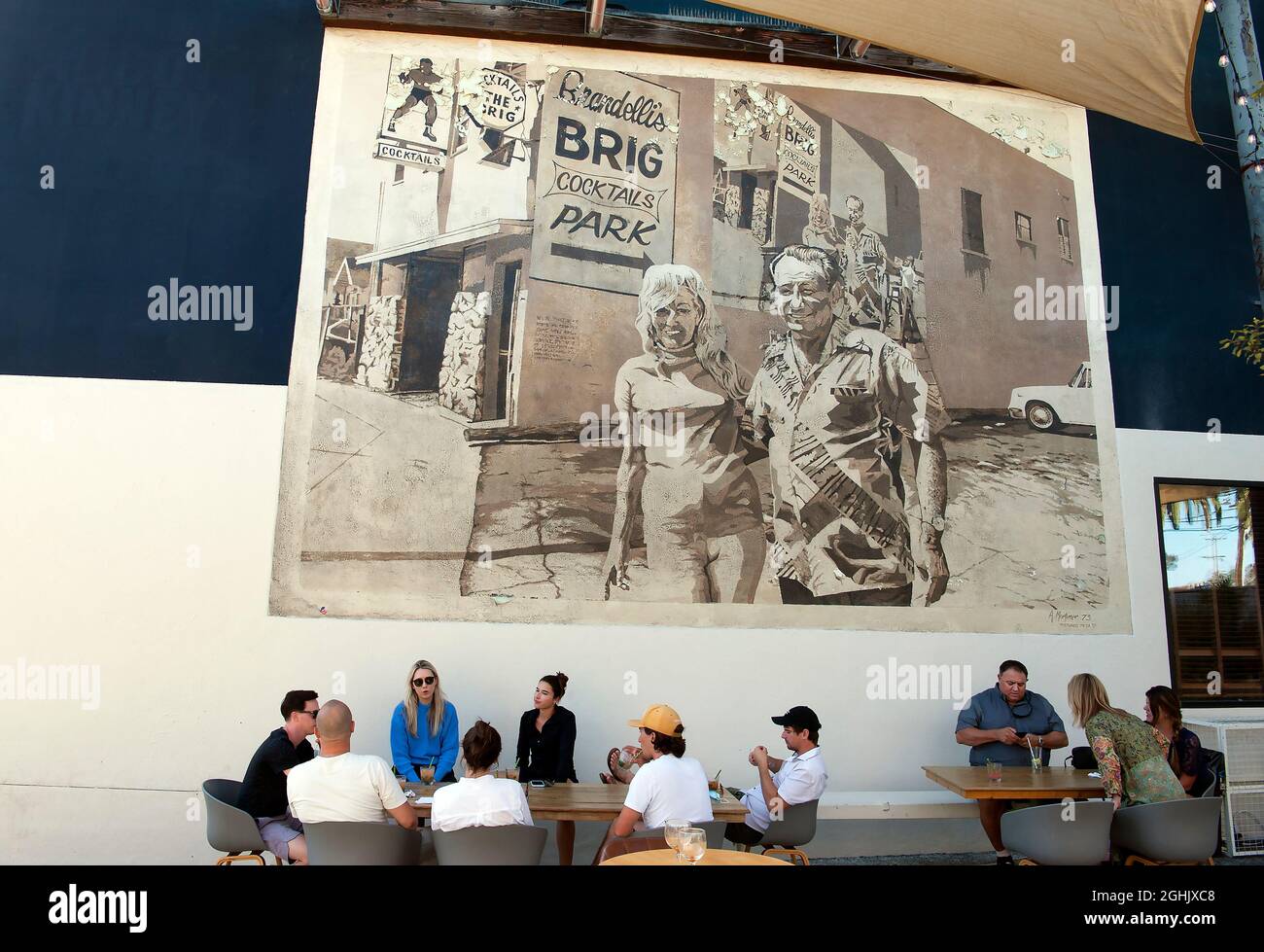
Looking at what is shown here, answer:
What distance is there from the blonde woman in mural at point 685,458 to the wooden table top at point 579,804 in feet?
5.91

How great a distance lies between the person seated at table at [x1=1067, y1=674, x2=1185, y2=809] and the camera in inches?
175

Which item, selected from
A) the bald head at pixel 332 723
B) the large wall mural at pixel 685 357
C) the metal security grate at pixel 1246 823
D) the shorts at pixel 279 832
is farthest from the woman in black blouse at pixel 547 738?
the metal security grate at pixel 1246 823

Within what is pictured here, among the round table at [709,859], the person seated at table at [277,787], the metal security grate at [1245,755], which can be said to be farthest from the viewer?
the metal security grate at [1245,755]

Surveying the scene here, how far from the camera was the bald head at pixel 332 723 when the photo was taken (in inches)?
147

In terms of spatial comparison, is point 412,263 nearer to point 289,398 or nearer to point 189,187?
point 289,398

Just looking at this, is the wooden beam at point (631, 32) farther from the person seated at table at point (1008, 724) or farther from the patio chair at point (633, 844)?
the patio chair at point (633, 844)

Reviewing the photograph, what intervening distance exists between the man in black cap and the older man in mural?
1965mm

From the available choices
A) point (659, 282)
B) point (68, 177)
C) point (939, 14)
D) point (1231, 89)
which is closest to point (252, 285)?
point (68, 177)

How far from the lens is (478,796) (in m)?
3.63

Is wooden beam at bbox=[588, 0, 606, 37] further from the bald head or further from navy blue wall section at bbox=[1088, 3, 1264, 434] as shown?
the bald head

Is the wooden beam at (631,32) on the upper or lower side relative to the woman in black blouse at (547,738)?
upper

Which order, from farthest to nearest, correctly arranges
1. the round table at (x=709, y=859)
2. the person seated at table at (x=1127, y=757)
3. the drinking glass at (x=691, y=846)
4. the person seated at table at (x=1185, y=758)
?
the person seated at table at (x=1185, y=758) → the person seated at table at (x=1127, y=757) → the round table at (x=709, y=859) → the drinking glass at (x=691, y=846)

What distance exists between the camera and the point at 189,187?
6594 millimetres
